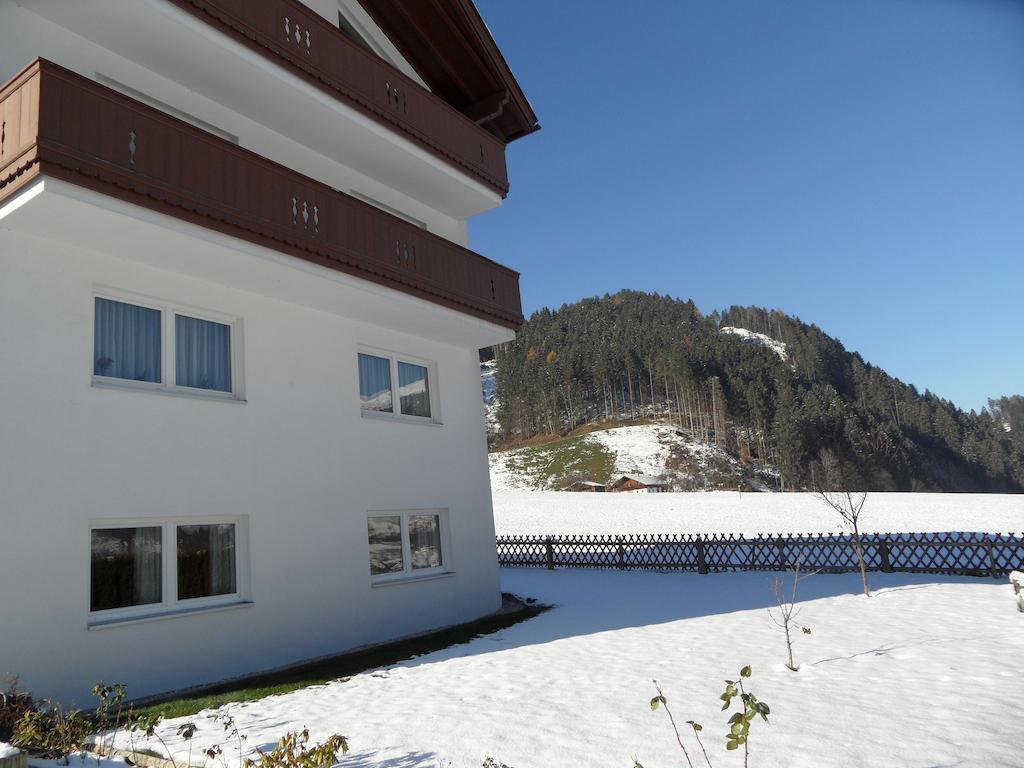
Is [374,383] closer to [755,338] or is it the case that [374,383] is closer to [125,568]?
[125,568]

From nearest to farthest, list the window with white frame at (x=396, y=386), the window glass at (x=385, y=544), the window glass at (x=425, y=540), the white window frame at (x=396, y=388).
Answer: the window glass at (x=385, y=544), the white window frame at (x=396, y=388), the window with white frame at (x=396, y=386), the window glass at (x=425, y=540)

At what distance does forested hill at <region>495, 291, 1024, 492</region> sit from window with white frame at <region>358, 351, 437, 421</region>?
68826 millimetres

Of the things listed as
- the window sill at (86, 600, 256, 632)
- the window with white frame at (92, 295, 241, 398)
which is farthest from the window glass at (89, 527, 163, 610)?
the window with white frame at (92, 295, 241, 398)

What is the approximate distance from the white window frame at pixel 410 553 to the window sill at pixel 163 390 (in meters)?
3.17

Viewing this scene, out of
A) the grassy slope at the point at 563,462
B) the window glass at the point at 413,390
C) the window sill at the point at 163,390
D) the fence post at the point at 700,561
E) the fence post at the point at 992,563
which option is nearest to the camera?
the window sill at the point at 163,390

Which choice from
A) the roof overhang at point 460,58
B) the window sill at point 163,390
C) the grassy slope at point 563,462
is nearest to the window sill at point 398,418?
the window sill at point 163,390

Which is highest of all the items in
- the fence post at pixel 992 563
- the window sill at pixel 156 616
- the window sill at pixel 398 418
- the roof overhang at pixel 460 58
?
the roof overhang at pixel 460 58

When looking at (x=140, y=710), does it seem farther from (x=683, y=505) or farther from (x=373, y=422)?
(x=683, y=505)

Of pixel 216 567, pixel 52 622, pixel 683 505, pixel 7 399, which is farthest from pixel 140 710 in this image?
pixel 683 505

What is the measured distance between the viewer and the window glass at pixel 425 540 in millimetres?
12422

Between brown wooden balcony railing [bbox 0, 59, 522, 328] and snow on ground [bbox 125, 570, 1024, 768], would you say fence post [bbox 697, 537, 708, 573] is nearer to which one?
snow on ground [bbox 125, 570, 1024, 768]

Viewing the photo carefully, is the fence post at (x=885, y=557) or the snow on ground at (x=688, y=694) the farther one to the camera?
the fence post at (x=885, y=557)

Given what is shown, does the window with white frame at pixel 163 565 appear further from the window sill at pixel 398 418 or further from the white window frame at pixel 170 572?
the window sill at pixel 398 418

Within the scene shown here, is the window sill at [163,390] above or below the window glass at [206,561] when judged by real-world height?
above
